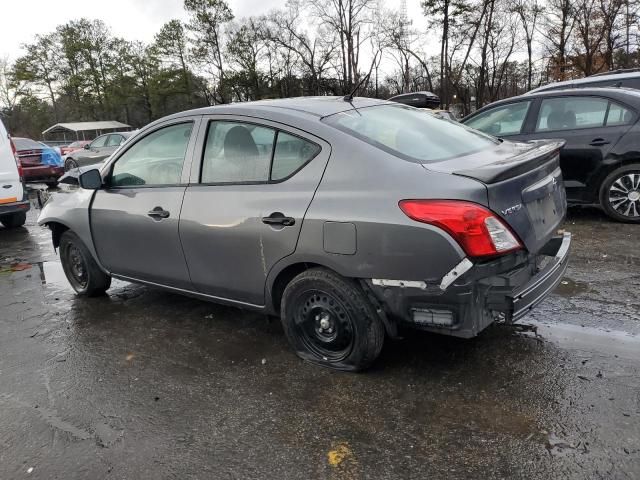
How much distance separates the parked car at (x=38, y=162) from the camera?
13938 mm

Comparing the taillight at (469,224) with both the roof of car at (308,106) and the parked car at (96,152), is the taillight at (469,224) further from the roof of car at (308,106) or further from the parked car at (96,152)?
the parked car at (96,152)

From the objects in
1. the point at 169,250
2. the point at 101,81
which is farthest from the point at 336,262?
the point at 101,81

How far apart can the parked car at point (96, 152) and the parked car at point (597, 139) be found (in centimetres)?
1675

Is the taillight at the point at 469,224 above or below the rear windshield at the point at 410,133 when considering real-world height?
below

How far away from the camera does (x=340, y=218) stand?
2.71 meters

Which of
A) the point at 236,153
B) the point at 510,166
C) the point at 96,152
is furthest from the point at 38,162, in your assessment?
the point at 510,166

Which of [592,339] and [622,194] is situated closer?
[592,339]

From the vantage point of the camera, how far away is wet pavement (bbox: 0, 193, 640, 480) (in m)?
2.29

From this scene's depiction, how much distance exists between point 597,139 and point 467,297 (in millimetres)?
4415

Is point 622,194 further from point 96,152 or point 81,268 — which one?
point 96,152

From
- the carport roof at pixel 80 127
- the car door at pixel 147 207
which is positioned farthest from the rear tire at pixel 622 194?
the carport roof at pixel 80 127

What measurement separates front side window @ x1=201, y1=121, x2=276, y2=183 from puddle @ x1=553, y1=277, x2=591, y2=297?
8.55ft

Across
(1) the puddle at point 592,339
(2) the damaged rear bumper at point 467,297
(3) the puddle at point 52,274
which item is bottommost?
(1) the puddle at point 592,339

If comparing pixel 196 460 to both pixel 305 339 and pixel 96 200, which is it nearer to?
pixel 305 339
